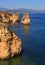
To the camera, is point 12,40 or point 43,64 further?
point 12,40

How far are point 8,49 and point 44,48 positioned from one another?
13029mm

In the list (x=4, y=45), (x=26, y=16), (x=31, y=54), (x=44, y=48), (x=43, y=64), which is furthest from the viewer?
(x=26, y=16)

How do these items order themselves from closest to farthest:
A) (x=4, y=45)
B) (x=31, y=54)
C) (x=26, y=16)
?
1. (x=4, y=45)
2. (x=31, y=54)
3. (x=26, y=16)

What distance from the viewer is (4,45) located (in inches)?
1729

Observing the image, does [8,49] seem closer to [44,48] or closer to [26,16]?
[44,48]

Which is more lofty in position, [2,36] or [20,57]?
[2,36]

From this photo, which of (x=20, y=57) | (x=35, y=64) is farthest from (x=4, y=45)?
(x=35, y=64)

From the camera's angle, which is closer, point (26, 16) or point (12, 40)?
point (12, 40)

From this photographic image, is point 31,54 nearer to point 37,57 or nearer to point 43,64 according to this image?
point 37,57

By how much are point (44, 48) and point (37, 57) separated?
909 centimetres

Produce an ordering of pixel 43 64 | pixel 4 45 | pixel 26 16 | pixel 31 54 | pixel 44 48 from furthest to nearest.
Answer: pixel 26 16 → pixel 44 48 → pixel 31 54 → pixel 4 45 → pixel 43 64

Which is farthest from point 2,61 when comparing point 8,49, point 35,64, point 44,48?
point 44,48

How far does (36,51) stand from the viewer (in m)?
51.1

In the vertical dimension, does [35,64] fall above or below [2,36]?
below
